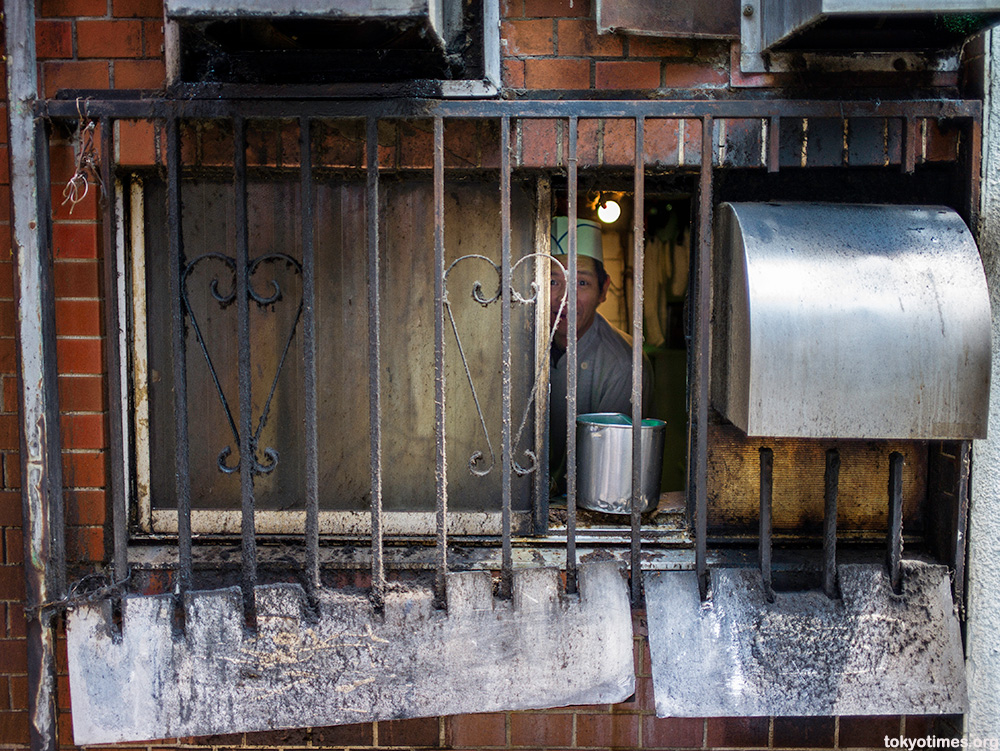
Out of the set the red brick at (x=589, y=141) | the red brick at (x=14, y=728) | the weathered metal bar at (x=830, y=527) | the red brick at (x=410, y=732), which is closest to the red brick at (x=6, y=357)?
the red brick at (x=14, y=728)

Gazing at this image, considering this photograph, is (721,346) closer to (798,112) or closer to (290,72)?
(798,112)

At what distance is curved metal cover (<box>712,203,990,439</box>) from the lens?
174 cm

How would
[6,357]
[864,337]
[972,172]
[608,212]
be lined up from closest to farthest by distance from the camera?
[864,337] → [972,172] → [6,357] → [608,212]

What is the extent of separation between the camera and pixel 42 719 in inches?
78.9

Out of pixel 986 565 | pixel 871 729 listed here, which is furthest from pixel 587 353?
pixel 871 729

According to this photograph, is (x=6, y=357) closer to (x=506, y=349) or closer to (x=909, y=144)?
(x=506, y=349)

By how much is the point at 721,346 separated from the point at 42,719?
2.42 m

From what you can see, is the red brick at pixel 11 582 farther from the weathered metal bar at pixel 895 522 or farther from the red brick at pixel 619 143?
the weathered metal bar at pixel 895 522

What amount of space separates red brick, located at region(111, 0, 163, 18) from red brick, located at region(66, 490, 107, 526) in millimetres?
1494

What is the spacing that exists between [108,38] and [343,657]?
2.02 metres

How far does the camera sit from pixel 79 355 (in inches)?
81.4

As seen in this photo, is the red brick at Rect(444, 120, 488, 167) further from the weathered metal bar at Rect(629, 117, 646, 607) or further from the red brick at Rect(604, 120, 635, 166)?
the weathered metal bar at Rect(629, 117, 646, 607)

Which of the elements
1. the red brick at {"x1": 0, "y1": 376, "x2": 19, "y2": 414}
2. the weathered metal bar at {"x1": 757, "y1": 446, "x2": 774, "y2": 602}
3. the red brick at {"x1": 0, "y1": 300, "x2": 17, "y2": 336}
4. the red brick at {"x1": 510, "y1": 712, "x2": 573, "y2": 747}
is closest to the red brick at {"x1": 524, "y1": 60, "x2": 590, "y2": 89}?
the weathered metal bar at {"x1": 757, "y1": 446, "x2": 774, "y2": 602}

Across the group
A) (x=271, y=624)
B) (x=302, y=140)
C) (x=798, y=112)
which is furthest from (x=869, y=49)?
(x=271, y=624)
